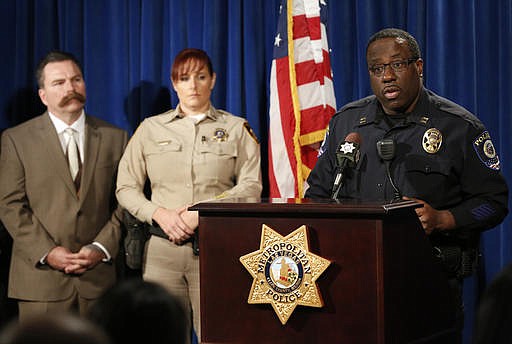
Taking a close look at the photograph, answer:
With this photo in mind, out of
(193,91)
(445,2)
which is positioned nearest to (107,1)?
(193,91)

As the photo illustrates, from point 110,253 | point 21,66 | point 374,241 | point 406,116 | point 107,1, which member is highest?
point 107,1

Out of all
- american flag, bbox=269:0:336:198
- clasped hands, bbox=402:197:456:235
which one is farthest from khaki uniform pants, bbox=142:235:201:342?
clasped hands, bbox=402:197:456:235

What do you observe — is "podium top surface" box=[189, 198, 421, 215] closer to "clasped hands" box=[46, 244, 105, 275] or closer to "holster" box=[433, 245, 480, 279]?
"holster" box=[433, 245, 480, 279]

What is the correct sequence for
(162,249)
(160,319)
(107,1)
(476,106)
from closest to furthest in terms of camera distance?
(160,319)
(162,249)
(476,106)
(107,1)

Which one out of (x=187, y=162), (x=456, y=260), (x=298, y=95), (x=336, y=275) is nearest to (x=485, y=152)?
(x=456, y=260)

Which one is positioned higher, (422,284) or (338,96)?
(338,96)

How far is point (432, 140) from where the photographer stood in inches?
113

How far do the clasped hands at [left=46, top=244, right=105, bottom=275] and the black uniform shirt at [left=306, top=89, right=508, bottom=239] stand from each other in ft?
4.60

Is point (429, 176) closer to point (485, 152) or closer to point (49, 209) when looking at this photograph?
point (485, 152)

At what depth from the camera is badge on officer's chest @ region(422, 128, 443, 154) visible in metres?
2.86

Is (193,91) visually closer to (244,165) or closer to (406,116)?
(244,165)

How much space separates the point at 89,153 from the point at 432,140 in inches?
74.4

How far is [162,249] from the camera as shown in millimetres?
3779

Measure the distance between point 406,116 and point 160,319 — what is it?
2.34 metres
